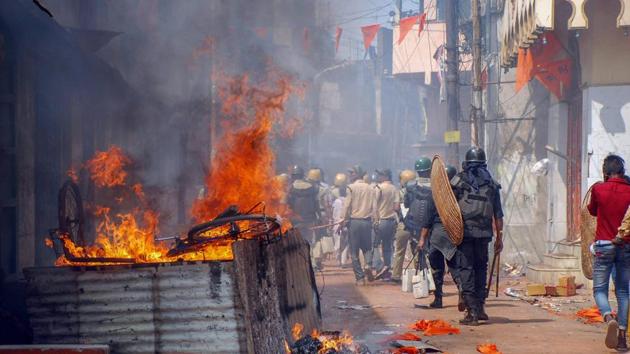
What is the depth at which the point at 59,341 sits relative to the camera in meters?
5.93

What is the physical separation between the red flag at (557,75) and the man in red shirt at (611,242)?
21.7ft

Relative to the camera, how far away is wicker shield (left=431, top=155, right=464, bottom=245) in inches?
372

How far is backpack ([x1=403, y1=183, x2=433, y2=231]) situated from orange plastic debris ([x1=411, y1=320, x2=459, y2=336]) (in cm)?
333

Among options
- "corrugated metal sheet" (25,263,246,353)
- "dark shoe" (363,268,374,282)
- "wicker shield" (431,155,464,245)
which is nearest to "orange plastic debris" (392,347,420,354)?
"corrugated metal sheet" (25,263,246,353)

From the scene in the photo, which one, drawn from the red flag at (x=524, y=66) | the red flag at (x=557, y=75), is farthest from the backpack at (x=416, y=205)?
the red flag at (x=524, y=66)

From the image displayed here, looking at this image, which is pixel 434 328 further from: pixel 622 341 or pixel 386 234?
pixel 386 234

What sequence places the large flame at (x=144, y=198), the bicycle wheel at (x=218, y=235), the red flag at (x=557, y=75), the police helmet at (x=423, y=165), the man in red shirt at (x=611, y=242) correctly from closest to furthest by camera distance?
the bicycle wheel at (x=218, y=235) → the large flame at (x=144, y=198) → the man in red shirt at (x=611, y=242) → the police helmet at (x=423, y=165) → the red flag at (x=557, y=75)

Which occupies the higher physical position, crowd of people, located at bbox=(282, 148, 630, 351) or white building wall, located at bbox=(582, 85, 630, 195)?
white building wall, located at bbox=(582, 85, 630, 195)

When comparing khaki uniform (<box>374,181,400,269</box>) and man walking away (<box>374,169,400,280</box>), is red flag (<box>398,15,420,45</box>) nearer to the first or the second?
man walking away (<box>374,169,400,280</box>)

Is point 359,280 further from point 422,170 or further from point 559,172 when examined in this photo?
Result: point 559,172

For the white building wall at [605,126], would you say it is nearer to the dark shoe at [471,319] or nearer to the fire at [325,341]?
the dark shoe at [471,319]

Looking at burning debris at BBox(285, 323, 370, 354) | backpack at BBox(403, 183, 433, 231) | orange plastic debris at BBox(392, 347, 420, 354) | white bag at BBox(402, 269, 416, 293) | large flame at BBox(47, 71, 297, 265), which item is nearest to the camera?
burning debris at BBox(285, 323, 370, 354)

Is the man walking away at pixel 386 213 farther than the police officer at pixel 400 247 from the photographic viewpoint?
Yes

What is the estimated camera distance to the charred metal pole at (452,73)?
19078mm
